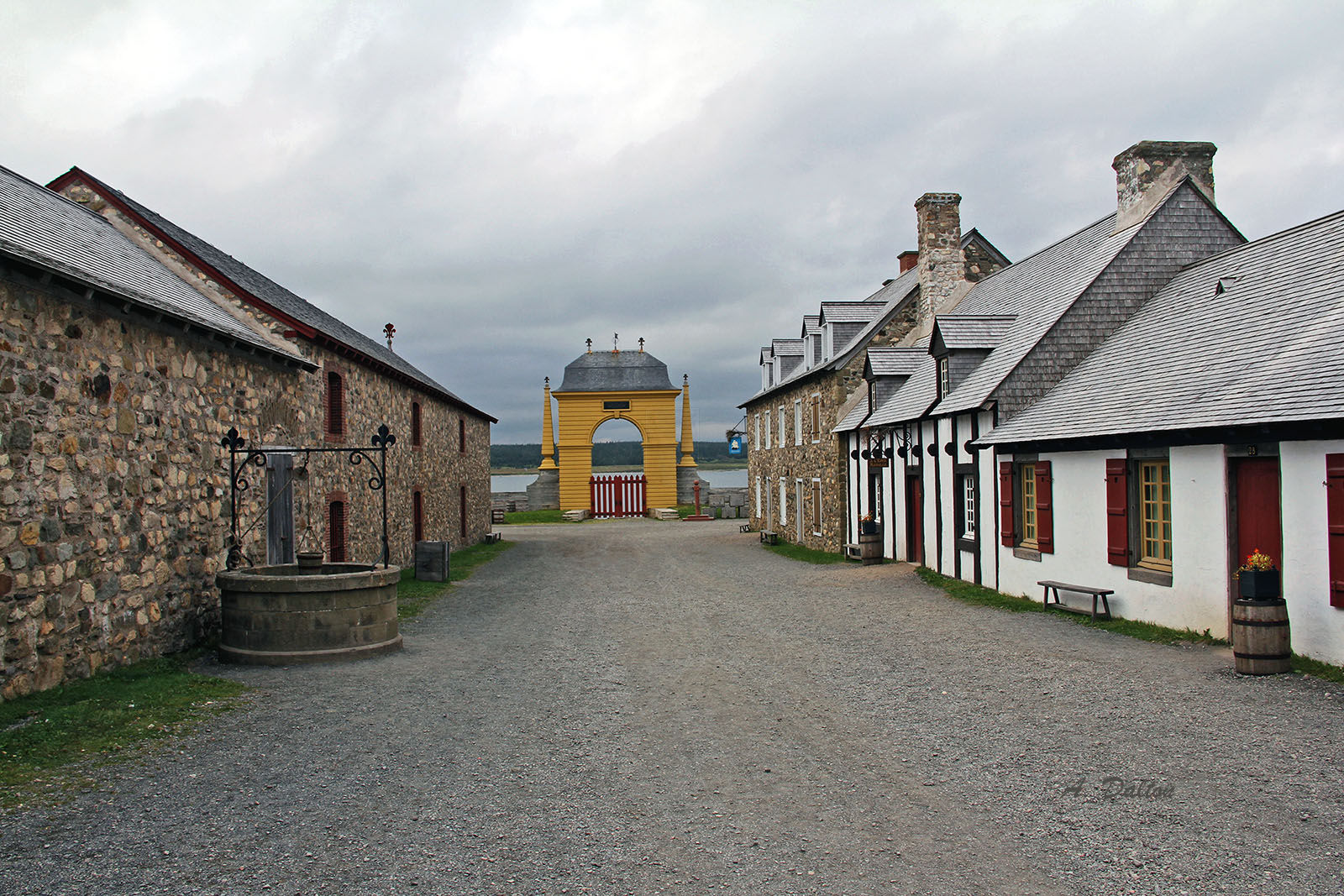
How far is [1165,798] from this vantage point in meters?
5.88

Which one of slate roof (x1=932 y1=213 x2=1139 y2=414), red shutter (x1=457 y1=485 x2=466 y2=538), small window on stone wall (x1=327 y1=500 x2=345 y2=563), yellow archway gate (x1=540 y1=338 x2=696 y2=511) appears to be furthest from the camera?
yellow archway gate (x1=540 y1=338 x2=696 y2=511)

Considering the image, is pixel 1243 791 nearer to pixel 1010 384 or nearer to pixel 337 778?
pixel 337 778

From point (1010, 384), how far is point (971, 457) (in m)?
1.97

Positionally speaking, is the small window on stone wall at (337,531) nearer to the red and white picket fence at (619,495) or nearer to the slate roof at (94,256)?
the slate roof at (94,256)

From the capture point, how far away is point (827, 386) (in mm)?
25375

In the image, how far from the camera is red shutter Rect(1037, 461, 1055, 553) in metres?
14.3

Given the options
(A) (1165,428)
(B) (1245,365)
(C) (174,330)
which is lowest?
(A) (1165,428)

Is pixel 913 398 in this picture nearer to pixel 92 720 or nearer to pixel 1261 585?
pixel 1261 585

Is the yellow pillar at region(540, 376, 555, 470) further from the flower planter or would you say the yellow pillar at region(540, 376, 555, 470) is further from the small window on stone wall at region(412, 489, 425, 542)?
the flower planter

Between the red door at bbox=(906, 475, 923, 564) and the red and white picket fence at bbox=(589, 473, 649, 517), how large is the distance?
2888 cm

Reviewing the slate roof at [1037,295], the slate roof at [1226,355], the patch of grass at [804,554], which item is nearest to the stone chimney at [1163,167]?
the slate roof at [1037,295]

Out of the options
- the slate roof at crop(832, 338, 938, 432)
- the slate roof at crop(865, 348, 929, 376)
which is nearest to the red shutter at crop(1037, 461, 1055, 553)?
the slate roof at crop(832, 338, 938, 432)

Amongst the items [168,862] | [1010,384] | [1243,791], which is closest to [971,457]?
[1010,384]

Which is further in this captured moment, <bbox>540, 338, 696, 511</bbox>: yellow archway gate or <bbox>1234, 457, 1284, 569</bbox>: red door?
<bbox>540, 338, 696, 511</bbox>: yellow archway gate
